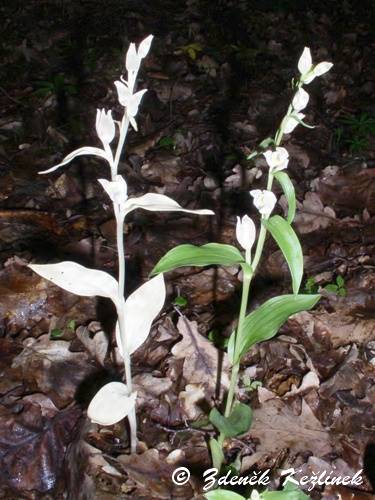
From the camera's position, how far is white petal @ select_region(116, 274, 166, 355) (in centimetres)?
177

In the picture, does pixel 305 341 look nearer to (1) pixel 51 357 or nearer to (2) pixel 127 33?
(1) pixel 51 357

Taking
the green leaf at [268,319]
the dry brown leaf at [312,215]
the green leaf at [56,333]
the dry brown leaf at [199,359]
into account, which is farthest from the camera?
the dry brown leaf at [312,215]

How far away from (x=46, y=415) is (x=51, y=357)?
0.26 metres

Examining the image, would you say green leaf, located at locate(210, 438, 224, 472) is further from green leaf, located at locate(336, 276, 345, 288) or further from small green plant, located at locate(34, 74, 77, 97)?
small green plant, located at locate(34, 74, 77, 97)

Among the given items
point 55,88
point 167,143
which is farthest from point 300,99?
point 55,88

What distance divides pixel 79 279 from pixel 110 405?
411 mm

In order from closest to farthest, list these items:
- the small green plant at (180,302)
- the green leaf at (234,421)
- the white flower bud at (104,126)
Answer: the white flower bud at (104,126) → the green leaf at (234,421) → the small green plant at (180,302)

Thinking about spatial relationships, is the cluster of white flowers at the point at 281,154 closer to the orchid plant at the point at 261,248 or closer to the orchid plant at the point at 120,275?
Result: the orchid plant at the point at 261,248

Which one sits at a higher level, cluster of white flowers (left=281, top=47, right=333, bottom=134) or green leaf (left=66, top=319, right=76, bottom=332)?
cluster of white flowers (left=281, top=47, right=333, bottom=134)

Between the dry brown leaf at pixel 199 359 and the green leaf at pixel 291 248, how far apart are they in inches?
29.7

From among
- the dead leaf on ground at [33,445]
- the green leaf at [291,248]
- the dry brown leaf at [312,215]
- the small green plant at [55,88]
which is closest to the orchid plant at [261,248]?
the green leaf at [291,248]

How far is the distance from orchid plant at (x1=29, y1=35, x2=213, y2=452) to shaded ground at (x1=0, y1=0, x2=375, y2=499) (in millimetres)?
338

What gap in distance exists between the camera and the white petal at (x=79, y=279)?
1.60 meters

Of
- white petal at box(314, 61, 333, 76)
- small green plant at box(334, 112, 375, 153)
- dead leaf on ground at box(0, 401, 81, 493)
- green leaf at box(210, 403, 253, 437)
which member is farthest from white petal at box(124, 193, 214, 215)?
small green plant at box(334, 112, 375, 153)
